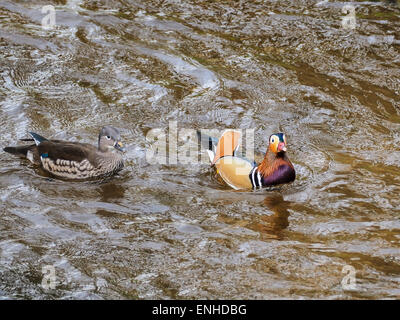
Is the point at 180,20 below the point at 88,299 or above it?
above

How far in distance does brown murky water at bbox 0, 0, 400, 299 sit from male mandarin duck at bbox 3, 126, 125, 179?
157 millimetres

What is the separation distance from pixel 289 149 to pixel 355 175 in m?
1.03

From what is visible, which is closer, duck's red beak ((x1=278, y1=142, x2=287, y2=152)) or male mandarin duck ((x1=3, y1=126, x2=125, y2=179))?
duck's red beak ((x1=278, y1=142, x2=287, y2=152))

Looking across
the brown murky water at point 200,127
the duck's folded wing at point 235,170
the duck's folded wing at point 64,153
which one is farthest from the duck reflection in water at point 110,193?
the duck's folded wing at point 235,170

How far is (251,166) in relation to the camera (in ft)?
26.1

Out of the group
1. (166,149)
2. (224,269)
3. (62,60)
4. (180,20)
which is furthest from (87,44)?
(224,269)

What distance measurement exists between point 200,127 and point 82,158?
6.16ft

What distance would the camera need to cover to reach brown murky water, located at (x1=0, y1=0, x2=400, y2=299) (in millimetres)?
5906

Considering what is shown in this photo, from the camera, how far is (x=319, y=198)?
7426 millimetres

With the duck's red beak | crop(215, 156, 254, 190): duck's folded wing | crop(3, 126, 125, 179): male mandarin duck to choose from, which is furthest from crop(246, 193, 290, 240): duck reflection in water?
crop(3, 126, 125, 179): male mandarin duck

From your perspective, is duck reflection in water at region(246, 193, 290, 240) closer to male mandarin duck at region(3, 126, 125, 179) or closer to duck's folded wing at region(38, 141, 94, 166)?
male mandarin duck at region(3, 126, 125, 179)

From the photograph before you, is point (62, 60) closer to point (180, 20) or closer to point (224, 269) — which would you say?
point (180, 20)

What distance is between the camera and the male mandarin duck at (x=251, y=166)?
7.64m

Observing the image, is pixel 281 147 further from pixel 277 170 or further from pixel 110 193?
pixel 110 193
